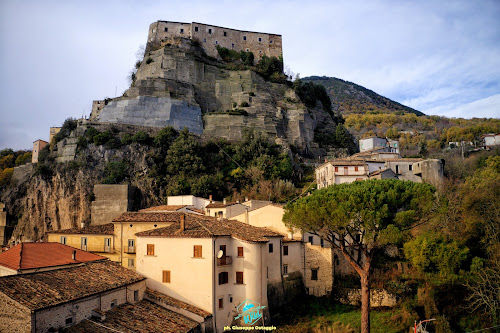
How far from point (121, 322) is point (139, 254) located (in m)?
5.43

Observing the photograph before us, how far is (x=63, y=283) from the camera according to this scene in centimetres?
1850

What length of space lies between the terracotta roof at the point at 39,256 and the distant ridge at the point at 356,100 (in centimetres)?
10149

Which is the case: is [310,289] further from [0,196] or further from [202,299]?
[0,196]

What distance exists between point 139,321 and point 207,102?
157 ft

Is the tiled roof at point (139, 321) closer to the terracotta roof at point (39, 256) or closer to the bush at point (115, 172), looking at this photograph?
the terracotta roof at point (39, 256)

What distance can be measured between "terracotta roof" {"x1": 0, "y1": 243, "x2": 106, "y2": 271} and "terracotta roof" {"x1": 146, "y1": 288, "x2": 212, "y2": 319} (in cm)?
684

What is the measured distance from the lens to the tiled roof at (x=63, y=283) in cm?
1630

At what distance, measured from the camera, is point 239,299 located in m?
22.5

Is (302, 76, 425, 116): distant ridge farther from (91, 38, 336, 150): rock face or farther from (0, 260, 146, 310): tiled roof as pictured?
(0, 260, 146, 310): tiled roof

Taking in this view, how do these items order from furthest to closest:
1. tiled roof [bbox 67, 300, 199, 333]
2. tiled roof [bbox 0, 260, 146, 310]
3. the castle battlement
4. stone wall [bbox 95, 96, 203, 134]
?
the castle battlement
stone wall [bbox 95, 96, 203, 134]
tiled roof [bbox 67, 300, 199, 333]
tiled roof [bbox 0, 260, 146, 310]

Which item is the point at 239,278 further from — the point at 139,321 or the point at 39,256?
the point at 39,256

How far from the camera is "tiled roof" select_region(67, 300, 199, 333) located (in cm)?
1750

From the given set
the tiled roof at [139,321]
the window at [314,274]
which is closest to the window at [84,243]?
the tiled roof at [139,321]
